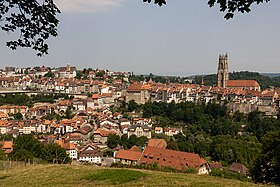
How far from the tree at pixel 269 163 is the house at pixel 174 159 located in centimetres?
868

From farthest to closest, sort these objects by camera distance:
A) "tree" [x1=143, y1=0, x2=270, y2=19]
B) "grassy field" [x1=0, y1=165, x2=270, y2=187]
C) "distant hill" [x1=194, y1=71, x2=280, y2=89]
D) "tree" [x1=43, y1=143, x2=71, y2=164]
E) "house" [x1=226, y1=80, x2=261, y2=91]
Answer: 1. "distant hill" [x1=194, y1=71, x2=280, y2=89]
2. "house" [x1=226, y1=80, x2=261, y2=91]
3. "tree" [x1=43, y1=143, x2=71, y2=164]
4. "grassy field" [x1=0, y1=165, x2=270, y2=187]
5. "tree" [x1=143, y1=0, x2=270, y2=19]

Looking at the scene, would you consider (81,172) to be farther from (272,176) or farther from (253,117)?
(253,117)

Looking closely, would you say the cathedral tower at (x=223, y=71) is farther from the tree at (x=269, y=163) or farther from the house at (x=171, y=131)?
the tree at (x=269, y=163)

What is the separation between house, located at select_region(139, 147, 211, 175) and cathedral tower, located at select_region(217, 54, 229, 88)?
47.1 meters

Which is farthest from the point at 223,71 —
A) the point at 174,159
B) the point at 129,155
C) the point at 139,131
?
the point at 174,159

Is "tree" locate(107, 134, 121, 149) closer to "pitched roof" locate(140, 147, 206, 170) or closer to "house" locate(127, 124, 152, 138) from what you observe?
"house" locate(127, 124, 152, 138)

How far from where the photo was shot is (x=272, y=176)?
11.7 m

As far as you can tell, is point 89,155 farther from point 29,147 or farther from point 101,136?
point 101,136

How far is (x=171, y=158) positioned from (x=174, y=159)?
333 millimetres

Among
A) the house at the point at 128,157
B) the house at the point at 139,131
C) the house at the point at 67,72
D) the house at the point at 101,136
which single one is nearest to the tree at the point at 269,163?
the house at the point at 128,157

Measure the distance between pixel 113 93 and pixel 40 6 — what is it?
61.6 meters

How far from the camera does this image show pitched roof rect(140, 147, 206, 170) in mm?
22548

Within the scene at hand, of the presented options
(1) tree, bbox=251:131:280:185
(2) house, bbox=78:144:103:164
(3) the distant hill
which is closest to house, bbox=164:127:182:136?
(2) house, bbox=78:144:103:164

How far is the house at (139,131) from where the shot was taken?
4063cm
